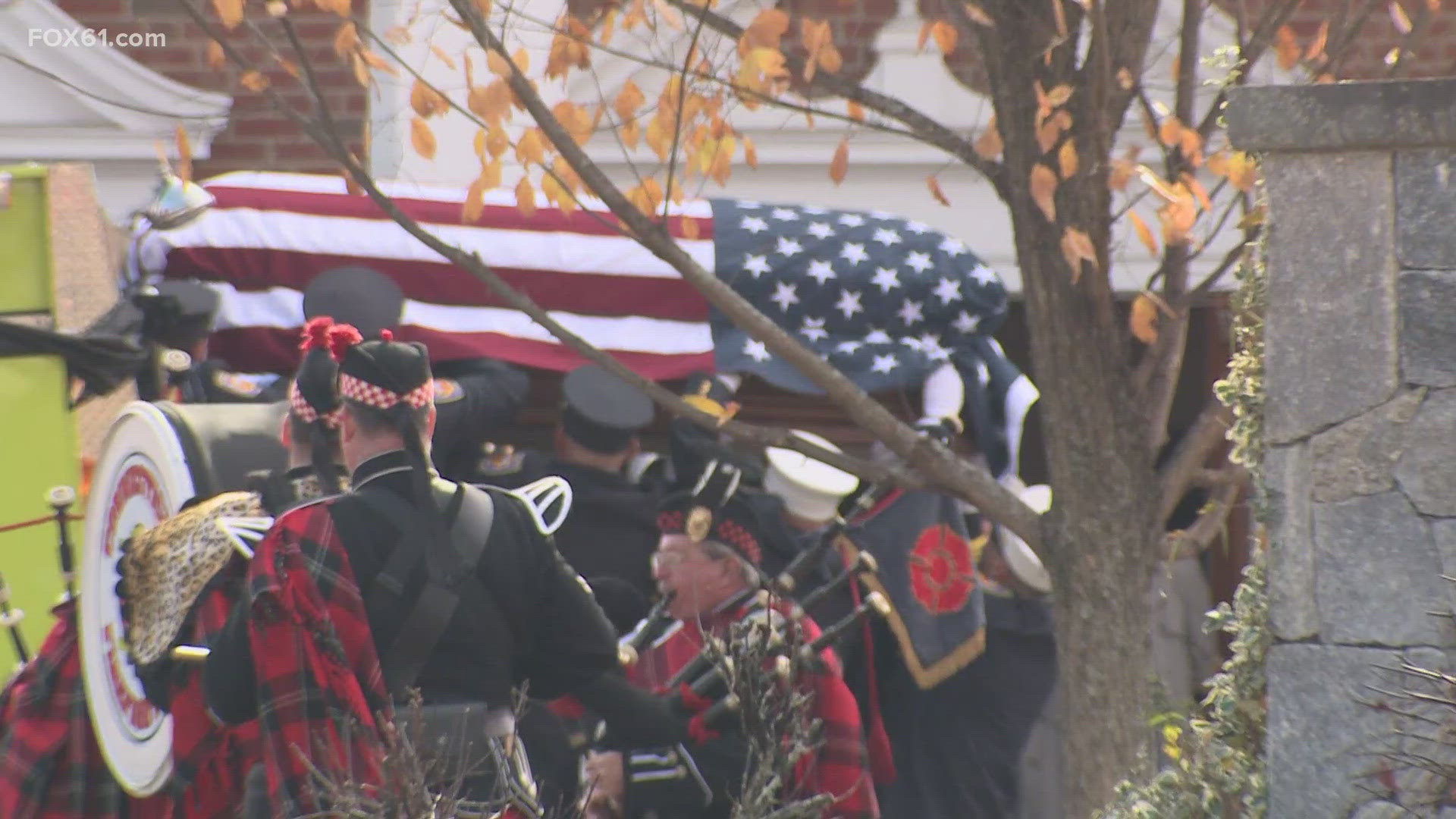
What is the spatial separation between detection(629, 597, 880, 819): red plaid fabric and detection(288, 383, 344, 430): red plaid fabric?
1111 millimetres

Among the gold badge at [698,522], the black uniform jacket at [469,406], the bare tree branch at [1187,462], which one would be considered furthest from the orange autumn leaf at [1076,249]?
the black uniform jacket at [469,406]

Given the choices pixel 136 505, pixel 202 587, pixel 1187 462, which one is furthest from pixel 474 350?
pixel 1187 462

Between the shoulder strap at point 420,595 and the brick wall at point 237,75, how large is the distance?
415 cm

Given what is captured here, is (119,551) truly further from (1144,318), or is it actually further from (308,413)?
(1144,318)

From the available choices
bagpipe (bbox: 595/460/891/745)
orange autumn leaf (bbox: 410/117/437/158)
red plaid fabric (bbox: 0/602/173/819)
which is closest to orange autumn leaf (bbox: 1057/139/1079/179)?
bagpipe (bbox: 595/460/891/745)

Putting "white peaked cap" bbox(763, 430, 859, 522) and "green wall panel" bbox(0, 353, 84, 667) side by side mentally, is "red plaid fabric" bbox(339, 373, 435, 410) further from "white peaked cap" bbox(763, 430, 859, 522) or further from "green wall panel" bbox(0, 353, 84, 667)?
"white peaked cap" bbox(763, 430, 859, 522)

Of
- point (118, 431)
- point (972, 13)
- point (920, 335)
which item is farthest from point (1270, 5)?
point (118, 431)

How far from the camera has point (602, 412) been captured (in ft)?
19.9

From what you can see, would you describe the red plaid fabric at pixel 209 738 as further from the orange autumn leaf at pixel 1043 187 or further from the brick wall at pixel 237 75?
the brick wall at pixel 237 75

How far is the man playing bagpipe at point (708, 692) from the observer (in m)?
5.14

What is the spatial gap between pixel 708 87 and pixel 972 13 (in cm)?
116

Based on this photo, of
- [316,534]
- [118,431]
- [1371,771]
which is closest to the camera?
[1371,771]

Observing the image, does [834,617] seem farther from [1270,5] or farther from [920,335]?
[1270,5]

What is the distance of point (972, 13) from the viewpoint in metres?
4.40
